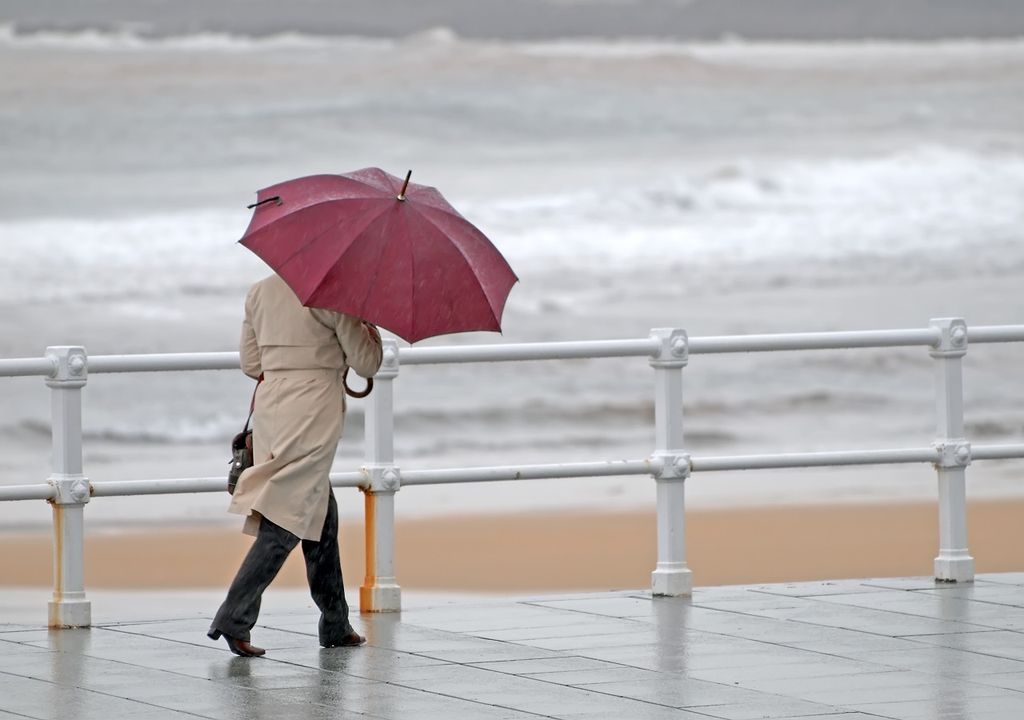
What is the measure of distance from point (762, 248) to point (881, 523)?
2463cm

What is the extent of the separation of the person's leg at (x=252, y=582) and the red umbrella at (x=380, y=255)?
A: 88 cm

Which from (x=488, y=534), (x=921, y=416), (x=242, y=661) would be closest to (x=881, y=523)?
(x=488, y=534)

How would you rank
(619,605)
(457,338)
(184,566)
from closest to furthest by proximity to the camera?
1. (619,605)
2. (184,566)
3. (457,338)

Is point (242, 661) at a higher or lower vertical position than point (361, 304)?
lower

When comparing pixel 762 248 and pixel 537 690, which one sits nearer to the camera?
pixel 537 690

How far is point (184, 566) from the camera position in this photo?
1296 cm

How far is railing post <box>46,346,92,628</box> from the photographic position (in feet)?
26.2

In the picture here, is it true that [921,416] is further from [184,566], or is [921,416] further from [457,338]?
[184,566]

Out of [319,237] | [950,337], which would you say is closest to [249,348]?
[319,237]

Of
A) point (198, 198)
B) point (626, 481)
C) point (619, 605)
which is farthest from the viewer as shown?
point (198, 198)

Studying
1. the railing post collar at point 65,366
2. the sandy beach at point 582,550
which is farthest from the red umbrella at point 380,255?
the sandy beach at point 582,550

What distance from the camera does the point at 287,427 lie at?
7270 mm

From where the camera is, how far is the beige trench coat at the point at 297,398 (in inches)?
285

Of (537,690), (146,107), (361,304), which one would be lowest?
(537,690)
